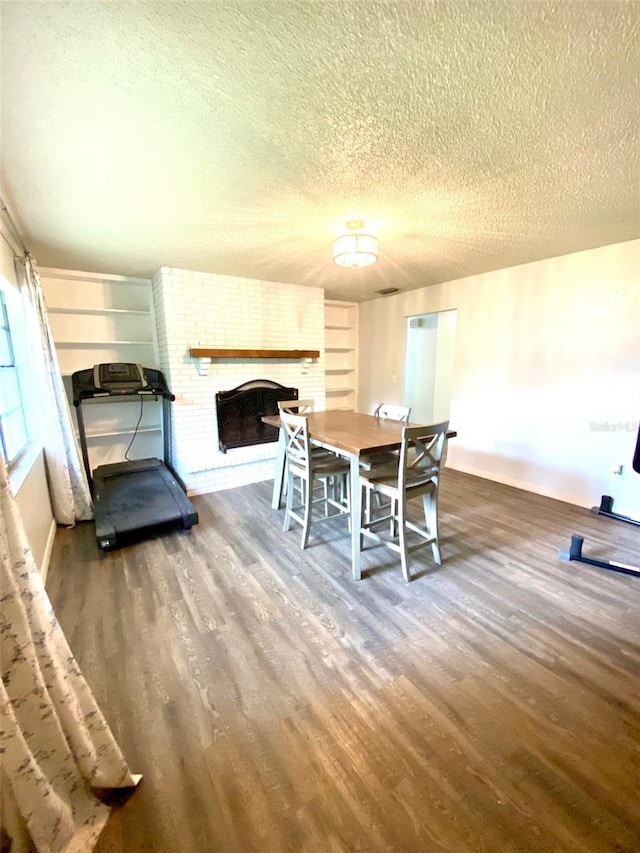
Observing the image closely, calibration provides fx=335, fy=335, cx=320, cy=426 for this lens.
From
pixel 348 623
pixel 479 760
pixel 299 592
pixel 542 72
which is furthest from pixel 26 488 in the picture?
pixel 542 72

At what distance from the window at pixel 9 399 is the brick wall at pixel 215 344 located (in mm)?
1241

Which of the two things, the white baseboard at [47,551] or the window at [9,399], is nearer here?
the white baseboard at [47,551]

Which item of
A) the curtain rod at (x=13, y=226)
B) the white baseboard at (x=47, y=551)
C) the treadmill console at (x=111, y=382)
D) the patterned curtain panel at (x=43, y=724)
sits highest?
the curtain rod at (x=13, y=226)

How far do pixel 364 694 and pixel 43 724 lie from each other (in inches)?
46.0

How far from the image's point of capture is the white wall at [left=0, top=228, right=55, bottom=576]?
213 cm

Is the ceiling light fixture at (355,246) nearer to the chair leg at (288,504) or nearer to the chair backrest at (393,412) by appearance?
the chair backrest at (393,412)

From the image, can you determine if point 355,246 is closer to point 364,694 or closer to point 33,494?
point 364,694

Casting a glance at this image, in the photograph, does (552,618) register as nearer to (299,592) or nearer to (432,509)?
(432,509)

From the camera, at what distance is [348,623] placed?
189cm

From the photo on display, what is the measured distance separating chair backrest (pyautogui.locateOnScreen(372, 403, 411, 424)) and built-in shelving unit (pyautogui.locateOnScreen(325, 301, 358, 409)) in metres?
2.44

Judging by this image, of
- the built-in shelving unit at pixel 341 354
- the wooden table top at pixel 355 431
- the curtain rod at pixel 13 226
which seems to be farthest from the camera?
the built-in shelving unit at pixel 341 354

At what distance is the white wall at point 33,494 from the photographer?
6.99ft

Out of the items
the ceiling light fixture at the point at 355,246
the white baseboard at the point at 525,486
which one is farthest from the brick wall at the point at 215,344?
the white baseboard at the point at 525,486

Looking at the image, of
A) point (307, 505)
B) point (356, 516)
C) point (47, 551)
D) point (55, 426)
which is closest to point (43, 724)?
point (356, 516)
